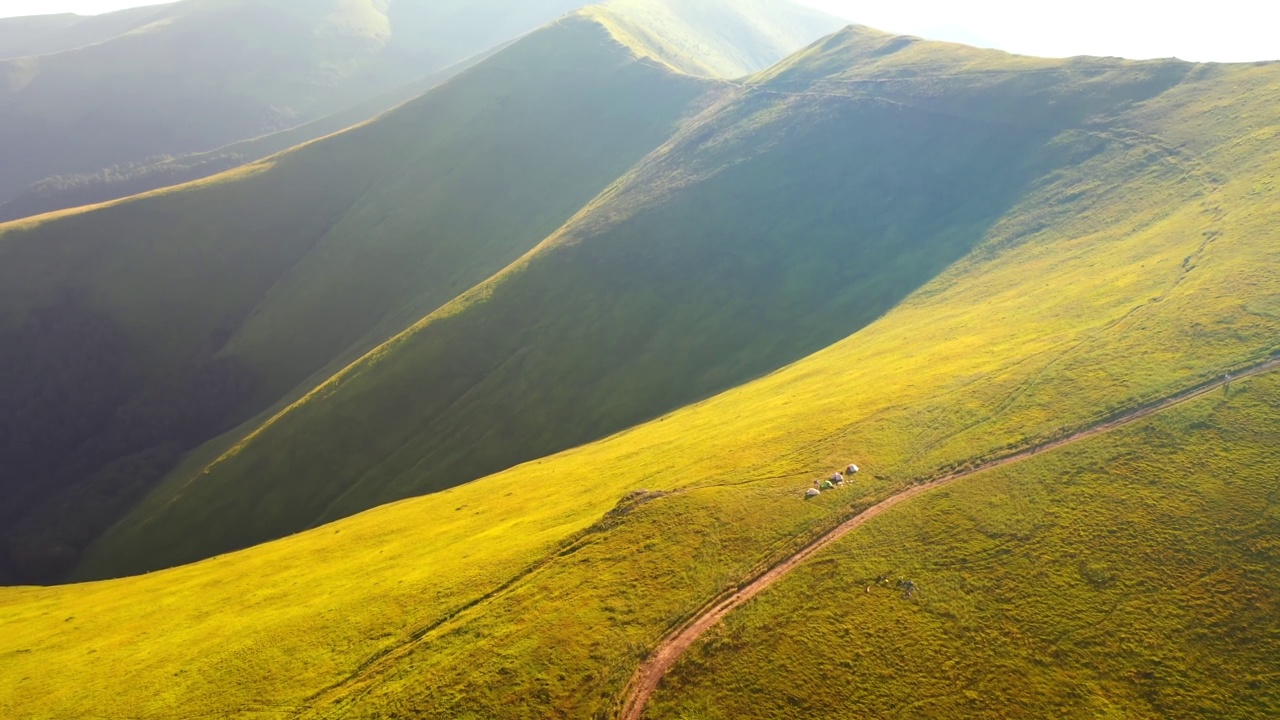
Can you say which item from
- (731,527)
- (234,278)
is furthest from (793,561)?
(234,278)

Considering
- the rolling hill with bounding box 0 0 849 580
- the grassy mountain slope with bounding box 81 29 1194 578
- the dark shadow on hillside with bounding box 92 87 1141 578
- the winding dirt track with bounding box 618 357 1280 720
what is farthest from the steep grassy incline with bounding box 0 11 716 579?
the winding dirt track with bounding box 618 357 1280 720

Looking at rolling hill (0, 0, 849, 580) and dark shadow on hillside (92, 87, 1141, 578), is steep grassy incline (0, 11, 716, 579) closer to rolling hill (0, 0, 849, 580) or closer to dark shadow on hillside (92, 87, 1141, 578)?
rolling hill (0, 0, 849, 580)

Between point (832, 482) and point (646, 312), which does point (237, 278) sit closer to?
point (646, 312)

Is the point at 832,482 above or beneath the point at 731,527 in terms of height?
beneath

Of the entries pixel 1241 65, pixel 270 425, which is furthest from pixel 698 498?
pixel 1241 65

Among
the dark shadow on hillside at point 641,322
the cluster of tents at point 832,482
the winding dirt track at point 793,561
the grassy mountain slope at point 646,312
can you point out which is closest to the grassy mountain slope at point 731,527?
the winding dirt track at point 793,561

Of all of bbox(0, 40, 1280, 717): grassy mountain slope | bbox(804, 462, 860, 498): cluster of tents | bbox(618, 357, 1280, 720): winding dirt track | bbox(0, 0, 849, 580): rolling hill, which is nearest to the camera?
bbox(618, 357, 1280, 720): winding dirt track

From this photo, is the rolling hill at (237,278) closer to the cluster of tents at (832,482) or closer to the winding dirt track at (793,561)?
the cluster of tents at (832,482)
